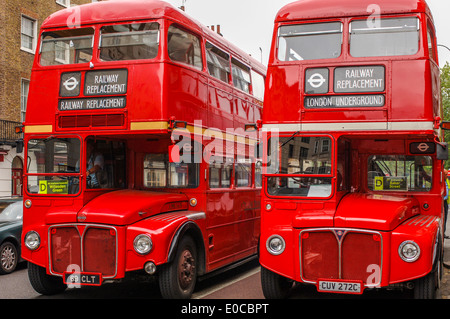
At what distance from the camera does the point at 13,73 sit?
25.4m

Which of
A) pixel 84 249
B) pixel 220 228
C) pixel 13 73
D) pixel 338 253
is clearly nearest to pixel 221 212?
pixel 220 228

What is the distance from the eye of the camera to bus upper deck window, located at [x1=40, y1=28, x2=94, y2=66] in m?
8.72

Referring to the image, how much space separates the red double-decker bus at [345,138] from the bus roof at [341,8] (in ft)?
0.05

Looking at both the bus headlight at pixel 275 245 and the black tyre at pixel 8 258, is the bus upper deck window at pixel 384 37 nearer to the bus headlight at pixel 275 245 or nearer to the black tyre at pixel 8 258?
the bus headlight at pixel 275 245

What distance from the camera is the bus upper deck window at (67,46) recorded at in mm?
8719

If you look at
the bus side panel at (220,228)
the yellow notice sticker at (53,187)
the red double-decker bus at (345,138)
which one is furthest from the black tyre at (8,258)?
the red double-decker bus at (345,138)

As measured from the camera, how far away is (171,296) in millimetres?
7914

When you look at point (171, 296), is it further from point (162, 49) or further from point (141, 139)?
point (162, 49)

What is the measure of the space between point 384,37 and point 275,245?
3113 mm

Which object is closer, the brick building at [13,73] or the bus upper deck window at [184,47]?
the bus upper deck window at [184,47]

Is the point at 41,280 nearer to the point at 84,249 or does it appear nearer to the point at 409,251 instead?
the point at 84,249

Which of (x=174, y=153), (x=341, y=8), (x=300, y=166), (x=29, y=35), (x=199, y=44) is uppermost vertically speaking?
(x=29, y=35)

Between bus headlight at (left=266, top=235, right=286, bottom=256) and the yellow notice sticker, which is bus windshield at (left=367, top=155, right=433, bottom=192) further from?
Answer: the yellow notice sticker

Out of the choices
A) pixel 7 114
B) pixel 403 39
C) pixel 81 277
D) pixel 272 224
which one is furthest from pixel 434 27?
pixel 7 114
